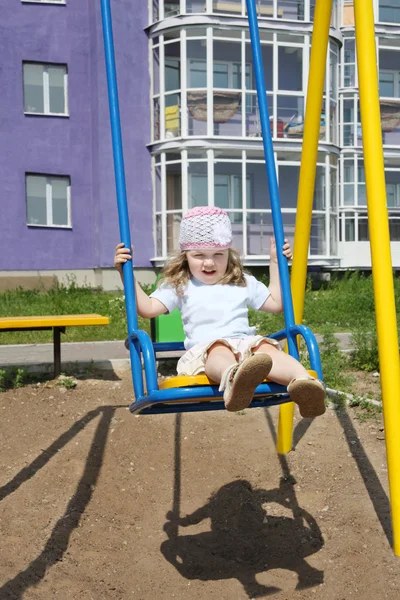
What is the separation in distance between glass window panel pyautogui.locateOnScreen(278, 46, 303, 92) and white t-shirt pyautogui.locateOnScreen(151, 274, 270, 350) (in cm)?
1716

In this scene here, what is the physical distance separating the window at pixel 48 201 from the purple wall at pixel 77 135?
157mm

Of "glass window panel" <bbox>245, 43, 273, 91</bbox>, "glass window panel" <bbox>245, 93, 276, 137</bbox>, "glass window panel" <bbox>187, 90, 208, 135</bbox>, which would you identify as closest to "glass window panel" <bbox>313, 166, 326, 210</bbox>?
"glass window panel" <bbox>245, 93, 276, 137</bbox>

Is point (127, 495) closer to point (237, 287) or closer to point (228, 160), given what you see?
point (237, 287)

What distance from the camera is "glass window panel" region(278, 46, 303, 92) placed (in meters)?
20.5

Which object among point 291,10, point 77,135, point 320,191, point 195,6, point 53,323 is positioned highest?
point 291,10

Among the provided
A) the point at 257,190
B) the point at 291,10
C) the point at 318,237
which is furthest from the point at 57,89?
the point at 318,237

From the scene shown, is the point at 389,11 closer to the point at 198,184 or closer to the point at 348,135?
the point at 348,135

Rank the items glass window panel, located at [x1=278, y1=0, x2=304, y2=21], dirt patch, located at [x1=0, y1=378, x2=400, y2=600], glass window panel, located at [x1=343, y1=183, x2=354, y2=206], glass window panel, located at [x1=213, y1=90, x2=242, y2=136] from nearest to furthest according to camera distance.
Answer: dirt patch, located at [x1=0, y1=378, x2=400, y2=600]
glass window panel, located at [x1=213, y1=90, x2=242, y2=136]
glass window panel, located at [x1=278, y1=0, x2=304, y2=21]
glass window panel, located at [x1=343, y1=183, x2=354, y2=206]

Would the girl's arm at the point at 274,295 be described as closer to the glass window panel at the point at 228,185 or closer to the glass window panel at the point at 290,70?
the glass window panel at the point at 228,185

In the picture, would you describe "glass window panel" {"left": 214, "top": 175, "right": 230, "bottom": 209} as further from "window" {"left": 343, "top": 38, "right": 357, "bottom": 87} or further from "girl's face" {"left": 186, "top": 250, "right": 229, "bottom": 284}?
"girl's face" {"left": 186, "top": 250, "right": 229, "bottom": 284}

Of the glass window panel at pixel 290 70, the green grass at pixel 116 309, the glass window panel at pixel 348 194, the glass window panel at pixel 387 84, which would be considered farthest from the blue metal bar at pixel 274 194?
the glass window panel at pixel 387 84

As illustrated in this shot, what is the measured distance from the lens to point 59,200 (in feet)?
60.3

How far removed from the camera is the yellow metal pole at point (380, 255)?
406 cm

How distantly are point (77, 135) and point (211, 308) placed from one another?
50.0 feet
